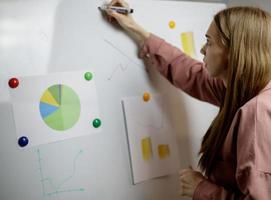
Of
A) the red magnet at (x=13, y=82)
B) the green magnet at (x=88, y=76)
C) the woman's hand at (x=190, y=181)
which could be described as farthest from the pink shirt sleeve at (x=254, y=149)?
the red magnet at (x=13, y=82)

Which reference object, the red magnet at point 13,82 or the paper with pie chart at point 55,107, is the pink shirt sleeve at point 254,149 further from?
the red magnet at point 13,82

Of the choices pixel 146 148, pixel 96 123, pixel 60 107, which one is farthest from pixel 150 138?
pixel 60 107

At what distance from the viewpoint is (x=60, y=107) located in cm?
70

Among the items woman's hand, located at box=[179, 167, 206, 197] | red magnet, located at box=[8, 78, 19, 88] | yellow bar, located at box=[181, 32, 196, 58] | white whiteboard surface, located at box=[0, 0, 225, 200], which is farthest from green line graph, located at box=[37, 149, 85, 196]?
yellow bar, located at box=[181, 32, 196, 58]

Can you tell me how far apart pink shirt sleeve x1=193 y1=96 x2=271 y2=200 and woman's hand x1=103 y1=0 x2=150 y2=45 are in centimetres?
38

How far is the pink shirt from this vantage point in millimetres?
531

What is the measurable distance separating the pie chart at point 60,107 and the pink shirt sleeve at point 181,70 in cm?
25

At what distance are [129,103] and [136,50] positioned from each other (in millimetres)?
156

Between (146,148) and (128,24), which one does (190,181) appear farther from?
(128,24)

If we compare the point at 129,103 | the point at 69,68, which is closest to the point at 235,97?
the point at 129,103

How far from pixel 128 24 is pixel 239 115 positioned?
0.40 meters

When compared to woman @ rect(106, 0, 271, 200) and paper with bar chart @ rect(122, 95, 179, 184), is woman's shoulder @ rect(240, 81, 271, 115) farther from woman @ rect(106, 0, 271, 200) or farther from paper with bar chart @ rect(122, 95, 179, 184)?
paper with bar chart @ rect(122, 95, 179, 184)

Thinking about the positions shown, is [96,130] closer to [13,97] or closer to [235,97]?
[13,97]

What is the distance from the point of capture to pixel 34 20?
683 millimetres
